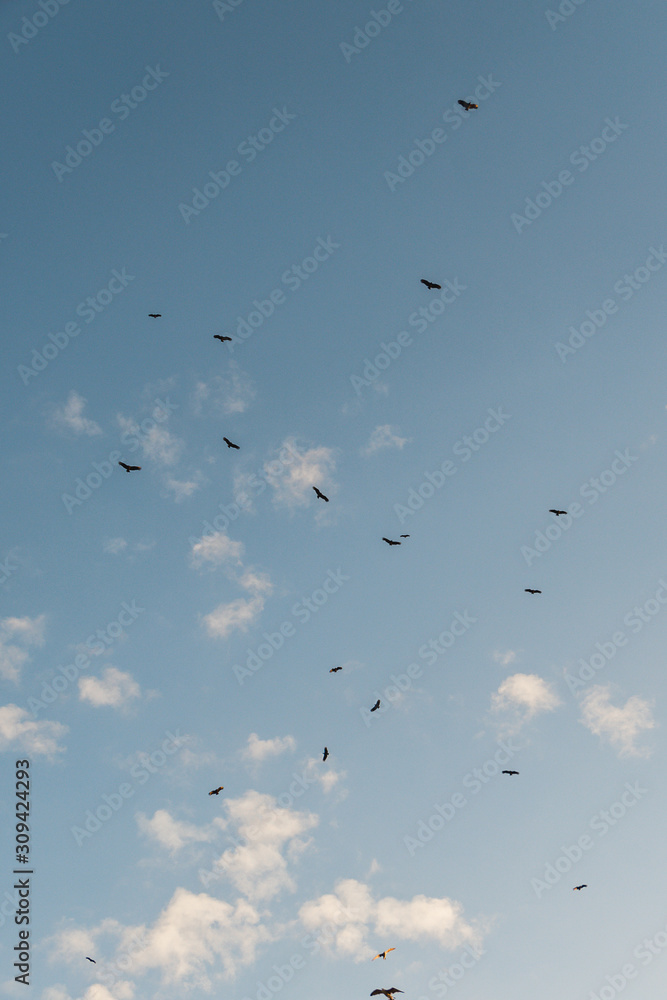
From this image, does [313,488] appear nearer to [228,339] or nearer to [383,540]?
[383,540]

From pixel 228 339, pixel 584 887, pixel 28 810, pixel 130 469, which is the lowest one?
pixel 584 887

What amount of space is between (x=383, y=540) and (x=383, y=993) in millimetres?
27311

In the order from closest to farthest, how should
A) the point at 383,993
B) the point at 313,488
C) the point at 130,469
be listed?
the point at 383,993
the point at 313,488
the point at 130,469

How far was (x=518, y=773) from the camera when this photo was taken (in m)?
49.4

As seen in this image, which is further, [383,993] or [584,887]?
[584,887]

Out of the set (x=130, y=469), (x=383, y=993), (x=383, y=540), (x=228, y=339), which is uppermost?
(x=228, y=339)

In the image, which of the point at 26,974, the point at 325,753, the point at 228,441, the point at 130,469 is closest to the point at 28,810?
the point at 26,974

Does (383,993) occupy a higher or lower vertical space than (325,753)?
lower

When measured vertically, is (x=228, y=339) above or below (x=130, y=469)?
above

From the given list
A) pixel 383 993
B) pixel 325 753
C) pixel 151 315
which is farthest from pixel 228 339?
pixel 383 993

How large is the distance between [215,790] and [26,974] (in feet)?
65.7

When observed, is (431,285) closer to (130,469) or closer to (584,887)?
(130,469)

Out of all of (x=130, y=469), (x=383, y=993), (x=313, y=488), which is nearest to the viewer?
(x=383, y=993)

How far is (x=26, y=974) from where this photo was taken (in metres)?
48.3
